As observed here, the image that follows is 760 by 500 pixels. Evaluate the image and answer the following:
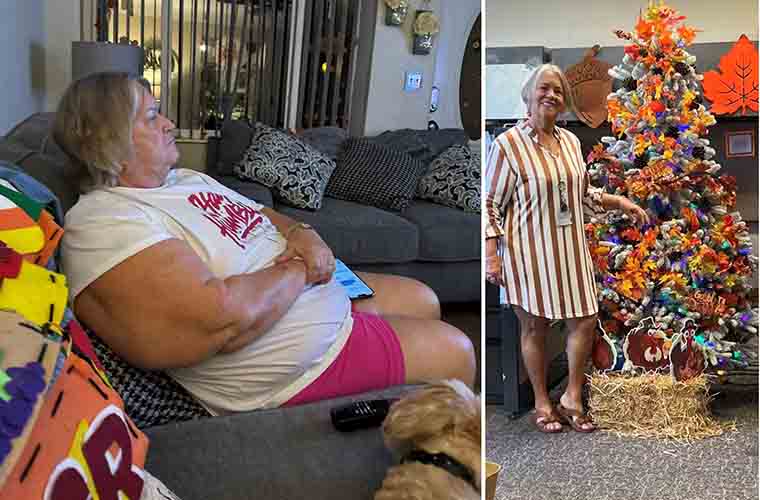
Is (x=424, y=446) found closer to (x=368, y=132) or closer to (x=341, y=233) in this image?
(x=341, y=233)

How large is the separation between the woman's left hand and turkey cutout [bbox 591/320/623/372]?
0.31ft

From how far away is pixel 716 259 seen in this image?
2.16ft

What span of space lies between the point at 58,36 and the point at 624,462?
249 cm

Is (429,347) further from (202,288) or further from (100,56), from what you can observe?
(100,56)

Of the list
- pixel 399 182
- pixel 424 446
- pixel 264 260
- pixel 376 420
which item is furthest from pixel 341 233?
pixel 424 446

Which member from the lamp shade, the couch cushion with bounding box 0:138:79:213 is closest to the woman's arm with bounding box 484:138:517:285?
the couch cushion with bounding box 0:138:79:213

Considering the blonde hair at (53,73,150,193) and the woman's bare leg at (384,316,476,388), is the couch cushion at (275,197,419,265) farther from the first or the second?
the blonde hair at (53,73,150,193)

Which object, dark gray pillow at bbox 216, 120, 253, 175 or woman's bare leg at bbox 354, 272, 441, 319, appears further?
dark gray pillow at bbox 216, 120, 253, 175

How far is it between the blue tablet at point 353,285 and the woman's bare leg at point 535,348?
1.60 feet

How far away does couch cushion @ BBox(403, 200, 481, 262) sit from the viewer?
86cm

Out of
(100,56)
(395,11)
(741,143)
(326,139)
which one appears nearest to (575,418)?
(741,143)

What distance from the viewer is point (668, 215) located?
71 centimetres

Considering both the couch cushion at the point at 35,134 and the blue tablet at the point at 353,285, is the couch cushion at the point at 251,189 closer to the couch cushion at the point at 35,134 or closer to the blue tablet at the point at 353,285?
the couch cushion at the point at 35,134

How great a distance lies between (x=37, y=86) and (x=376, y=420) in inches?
84.3
